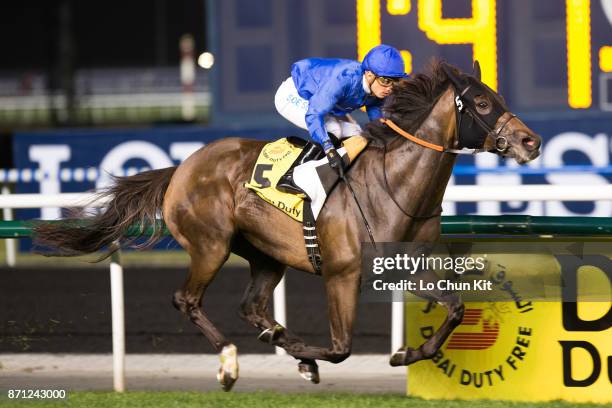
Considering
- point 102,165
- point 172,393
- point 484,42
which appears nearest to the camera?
point 172,393

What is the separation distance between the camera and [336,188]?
3.82m

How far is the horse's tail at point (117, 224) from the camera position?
4.30m

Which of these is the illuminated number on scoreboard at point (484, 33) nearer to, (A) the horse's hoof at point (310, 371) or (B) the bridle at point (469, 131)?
(B) the bridle at point (469, 131)

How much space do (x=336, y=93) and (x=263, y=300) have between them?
852 mm

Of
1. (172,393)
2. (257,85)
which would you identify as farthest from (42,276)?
(172,393)

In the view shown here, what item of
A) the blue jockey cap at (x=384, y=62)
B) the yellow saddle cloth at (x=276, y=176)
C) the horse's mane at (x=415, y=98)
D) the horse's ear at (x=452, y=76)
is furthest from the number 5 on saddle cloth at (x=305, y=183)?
the horse's ear at (x=452, y=76)

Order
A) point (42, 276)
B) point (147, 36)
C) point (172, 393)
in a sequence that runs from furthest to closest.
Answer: point (147, 36), point (42, 276), point (172, 393)

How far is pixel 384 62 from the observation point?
384 cm

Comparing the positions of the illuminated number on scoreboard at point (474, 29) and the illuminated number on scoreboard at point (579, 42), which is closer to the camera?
the illuminated number on scoreboard at point (474, 29)

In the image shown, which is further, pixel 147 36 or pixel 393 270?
pixel 147 36

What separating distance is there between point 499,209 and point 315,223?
12.7ft

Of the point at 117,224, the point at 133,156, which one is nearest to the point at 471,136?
the point at 117,224

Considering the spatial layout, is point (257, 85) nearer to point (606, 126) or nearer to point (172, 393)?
point (606, 126)

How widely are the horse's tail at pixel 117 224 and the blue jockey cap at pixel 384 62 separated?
96 centimetres
